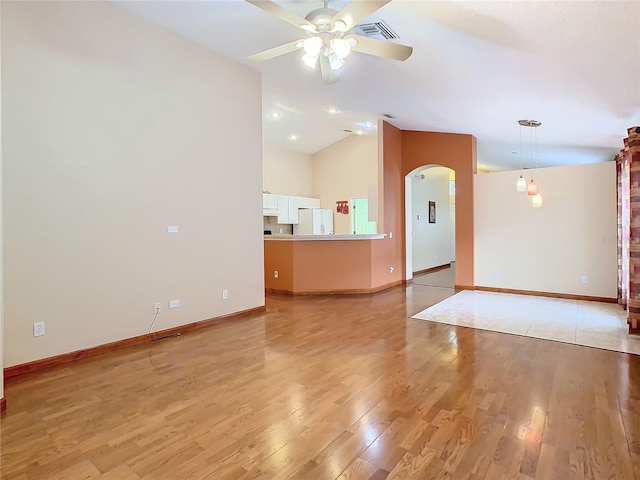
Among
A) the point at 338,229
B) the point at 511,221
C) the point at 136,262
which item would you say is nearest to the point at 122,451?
the point at 136,262

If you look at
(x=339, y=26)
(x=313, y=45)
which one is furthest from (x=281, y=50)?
(x=339, y=26)

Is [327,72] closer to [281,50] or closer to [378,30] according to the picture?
[281,50]

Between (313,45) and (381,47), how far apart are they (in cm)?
54

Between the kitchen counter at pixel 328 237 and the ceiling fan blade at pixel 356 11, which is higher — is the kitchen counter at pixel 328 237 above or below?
below

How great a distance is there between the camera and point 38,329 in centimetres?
312

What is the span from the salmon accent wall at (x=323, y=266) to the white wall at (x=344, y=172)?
2928mm

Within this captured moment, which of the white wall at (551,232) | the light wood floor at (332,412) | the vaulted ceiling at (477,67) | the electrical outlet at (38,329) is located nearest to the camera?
the light wood floor at (332,412)

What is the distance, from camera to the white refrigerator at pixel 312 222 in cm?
926

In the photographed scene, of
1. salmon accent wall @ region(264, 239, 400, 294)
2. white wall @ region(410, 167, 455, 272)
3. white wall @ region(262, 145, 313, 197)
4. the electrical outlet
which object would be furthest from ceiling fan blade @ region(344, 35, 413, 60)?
white wall @ region(262, 145, 313, 197)

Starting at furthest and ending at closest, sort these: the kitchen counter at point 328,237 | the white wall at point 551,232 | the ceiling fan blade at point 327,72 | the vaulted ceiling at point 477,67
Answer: the kitchen counter at point 328,237 → the white wall at point 551,232 → the ceiling fan blade at point 327,72 → the vaulted ceiling at point 477,67

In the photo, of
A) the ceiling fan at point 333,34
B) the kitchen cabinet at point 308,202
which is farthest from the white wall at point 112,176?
the kitchen cabinet at point 308,202

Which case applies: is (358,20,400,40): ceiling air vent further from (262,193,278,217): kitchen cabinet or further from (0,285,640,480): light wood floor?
(262,193,278,217): kitchen cabinet

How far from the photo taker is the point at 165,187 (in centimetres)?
402

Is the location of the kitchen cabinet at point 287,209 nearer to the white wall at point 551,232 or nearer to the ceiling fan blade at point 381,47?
the white wall at point 551,232
